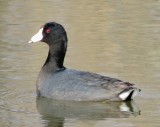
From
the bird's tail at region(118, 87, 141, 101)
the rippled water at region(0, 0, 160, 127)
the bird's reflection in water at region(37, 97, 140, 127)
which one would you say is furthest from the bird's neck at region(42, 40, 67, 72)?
the bird's tail at region(118, 87, 141, 101)

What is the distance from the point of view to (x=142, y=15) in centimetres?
1866

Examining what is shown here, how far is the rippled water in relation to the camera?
11.2 m

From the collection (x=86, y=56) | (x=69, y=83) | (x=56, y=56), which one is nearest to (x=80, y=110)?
(x=69, y=83)

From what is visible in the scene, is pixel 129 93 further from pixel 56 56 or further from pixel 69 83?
pixel 56 56

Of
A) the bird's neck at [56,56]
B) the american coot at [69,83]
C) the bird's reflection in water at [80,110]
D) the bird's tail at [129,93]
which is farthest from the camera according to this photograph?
the bird's neck at [56,56]

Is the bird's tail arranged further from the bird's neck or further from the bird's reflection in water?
the bird's neck

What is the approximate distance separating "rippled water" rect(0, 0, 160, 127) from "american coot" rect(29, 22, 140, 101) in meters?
0.11

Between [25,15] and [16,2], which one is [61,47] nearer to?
[25,15]

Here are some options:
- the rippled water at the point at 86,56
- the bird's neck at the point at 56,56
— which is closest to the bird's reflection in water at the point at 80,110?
the rippled water at the point at 86,56

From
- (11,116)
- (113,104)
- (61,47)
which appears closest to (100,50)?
(61,47)

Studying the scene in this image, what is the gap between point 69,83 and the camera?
478 inches

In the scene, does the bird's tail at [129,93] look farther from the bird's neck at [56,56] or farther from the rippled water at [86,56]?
the bird's neck at [56,56]

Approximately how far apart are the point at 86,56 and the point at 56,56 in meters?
1.72

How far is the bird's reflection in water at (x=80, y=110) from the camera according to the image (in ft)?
36.5
